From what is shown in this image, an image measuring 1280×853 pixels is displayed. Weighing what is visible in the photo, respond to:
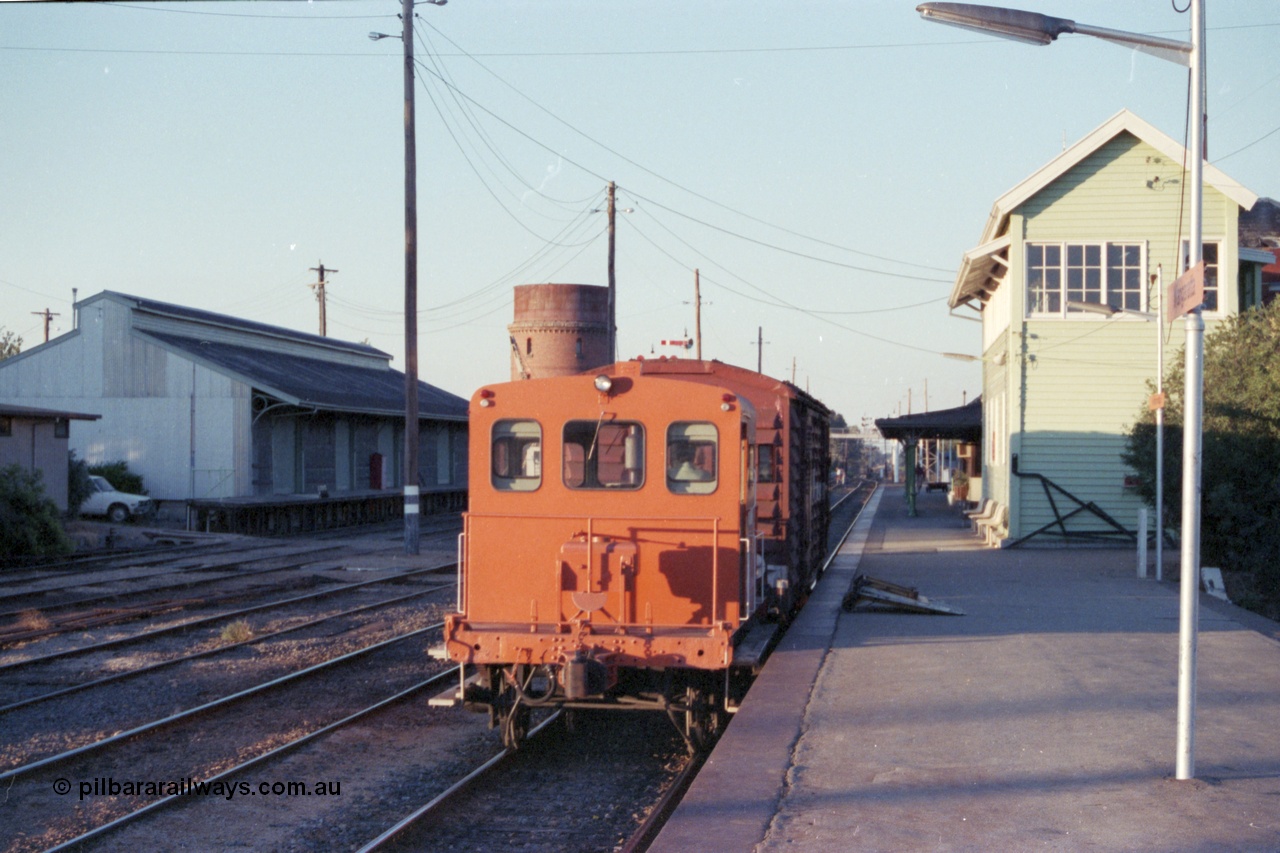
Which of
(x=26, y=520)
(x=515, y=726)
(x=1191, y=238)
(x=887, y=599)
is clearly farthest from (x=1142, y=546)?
(x=26, y=520)

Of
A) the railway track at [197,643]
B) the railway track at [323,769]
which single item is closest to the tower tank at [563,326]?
the railway track at [197,643]

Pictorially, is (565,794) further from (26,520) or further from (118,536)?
(118,536)

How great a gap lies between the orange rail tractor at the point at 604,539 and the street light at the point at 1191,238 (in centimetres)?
295

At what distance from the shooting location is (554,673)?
→ 8391 mm

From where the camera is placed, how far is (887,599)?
13.8 m

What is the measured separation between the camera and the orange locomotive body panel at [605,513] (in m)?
8.67

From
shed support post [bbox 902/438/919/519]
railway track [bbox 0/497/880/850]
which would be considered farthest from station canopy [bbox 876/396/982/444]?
railway track [bbox 0/497/880/850]

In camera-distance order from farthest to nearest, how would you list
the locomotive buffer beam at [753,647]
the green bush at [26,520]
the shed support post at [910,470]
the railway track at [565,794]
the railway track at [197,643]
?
the shed support post at [910,470]
the green bush at [26,520]
the railway track at [197,643]
the locomotive buffer beam at [753,647]
the railway track at [565,794]

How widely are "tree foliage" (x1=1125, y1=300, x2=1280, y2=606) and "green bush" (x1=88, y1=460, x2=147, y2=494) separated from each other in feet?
94.7

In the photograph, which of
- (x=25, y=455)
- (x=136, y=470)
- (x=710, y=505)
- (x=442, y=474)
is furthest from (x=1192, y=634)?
(x=442, y=474)

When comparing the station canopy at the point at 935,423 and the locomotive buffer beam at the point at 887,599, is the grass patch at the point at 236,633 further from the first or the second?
the station canopy at the point at 935,423

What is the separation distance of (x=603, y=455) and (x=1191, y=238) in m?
4.34

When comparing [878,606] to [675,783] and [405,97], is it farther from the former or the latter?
[405,97]

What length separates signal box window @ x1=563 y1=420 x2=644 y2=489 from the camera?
8930 mm
